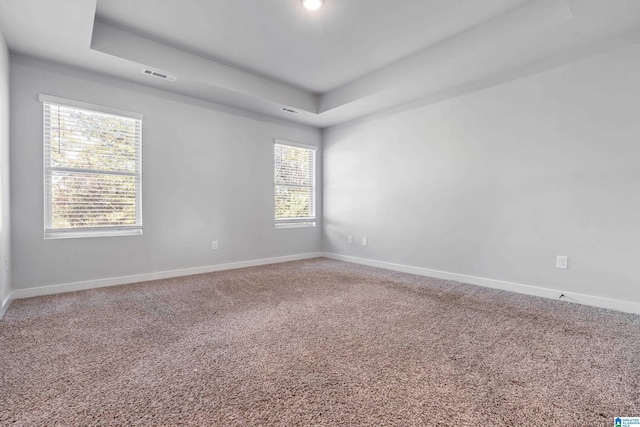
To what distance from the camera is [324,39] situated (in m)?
2.98

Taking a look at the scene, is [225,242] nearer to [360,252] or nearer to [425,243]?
[360,252]

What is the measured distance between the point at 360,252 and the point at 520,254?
2.25 metres

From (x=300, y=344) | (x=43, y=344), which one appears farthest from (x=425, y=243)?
(x=43, y=344)

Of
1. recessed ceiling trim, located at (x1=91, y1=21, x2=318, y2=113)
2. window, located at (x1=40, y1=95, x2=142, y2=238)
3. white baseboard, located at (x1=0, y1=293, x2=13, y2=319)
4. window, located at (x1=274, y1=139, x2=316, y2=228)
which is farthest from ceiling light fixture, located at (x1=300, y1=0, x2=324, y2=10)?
white baseboard, located at (x1=0, y1=293, x2=13, y2=319)

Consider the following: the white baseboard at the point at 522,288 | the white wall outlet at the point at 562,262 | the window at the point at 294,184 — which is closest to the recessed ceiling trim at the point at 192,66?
the window at the point at 294,184

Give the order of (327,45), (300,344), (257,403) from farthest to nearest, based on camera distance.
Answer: (327,45), (300,344), (257,403)

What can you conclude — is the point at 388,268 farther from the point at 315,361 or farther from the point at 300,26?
the point at 300,26

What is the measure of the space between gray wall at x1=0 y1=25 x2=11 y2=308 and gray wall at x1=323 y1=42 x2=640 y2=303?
13.4 ft

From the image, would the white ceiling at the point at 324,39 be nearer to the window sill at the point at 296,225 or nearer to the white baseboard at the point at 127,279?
the window sill at the point at 296,225

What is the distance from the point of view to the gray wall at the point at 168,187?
2.90 m

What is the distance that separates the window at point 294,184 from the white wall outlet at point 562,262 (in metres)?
3.54

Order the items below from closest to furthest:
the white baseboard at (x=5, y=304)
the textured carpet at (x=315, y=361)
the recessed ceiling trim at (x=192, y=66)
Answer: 1. the textured carpet at (x=315, y=361)
2. the white baseboard at (x=5, y=304)
3. the recessed ceiling trim at (x=192, y=66)

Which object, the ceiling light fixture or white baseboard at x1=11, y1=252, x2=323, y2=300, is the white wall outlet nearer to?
the ceiling light fixture

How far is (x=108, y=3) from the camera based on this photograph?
247 centimetres
